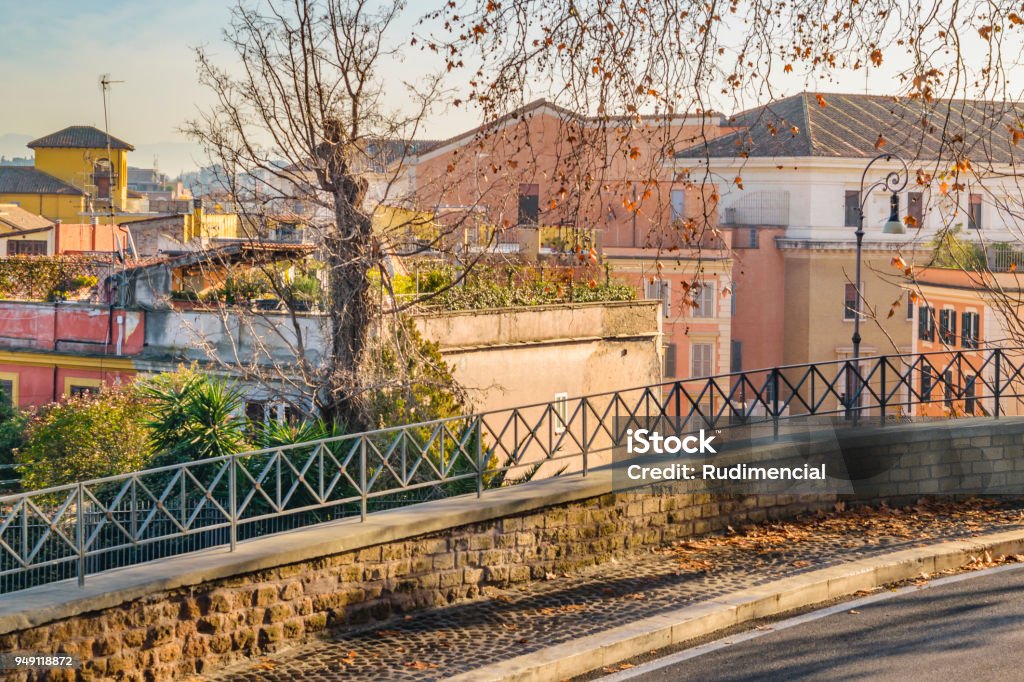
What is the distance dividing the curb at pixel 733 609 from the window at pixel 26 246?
48458mm

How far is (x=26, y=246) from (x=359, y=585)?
1936 inches

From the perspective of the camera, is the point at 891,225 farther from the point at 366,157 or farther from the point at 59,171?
the point at 59,171

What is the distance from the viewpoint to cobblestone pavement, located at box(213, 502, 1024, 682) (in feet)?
25.5

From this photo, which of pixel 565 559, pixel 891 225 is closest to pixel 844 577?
pixel 565 559

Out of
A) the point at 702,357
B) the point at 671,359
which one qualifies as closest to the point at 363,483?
the point at 671,359

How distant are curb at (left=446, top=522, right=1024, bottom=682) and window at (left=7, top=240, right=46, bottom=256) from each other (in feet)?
159

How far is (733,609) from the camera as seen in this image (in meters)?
8.70

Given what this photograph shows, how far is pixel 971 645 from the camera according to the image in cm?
810

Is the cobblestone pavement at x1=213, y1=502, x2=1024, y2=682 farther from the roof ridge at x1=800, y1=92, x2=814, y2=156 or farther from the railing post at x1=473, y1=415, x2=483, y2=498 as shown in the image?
the roof ridge at x1=800, y1=92, x2=814, y2=156

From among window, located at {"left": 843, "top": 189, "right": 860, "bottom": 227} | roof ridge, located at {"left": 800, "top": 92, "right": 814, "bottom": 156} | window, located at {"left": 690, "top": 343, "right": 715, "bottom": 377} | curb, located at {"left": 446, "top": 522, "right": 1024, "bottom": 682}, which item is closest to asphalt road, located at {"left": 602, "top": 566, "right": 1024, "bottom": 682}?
curb, located at {"left": 446, "top": 522, "right": 1024, "bottom": 682}

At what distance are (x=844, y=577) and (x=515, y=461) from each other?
288 centimetres

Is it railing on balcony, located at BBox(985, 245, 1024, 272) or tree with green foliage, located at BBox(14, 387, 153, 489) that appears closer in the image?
tree with green foliage, located at BBox(14, 387, 153, 489)

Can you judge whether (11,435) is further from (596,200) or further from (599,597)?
(599,597)

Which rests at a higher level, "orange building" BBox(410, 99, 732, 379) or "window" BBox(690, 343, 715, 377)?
"orange building" BBox(410, 99, 732, 379)
